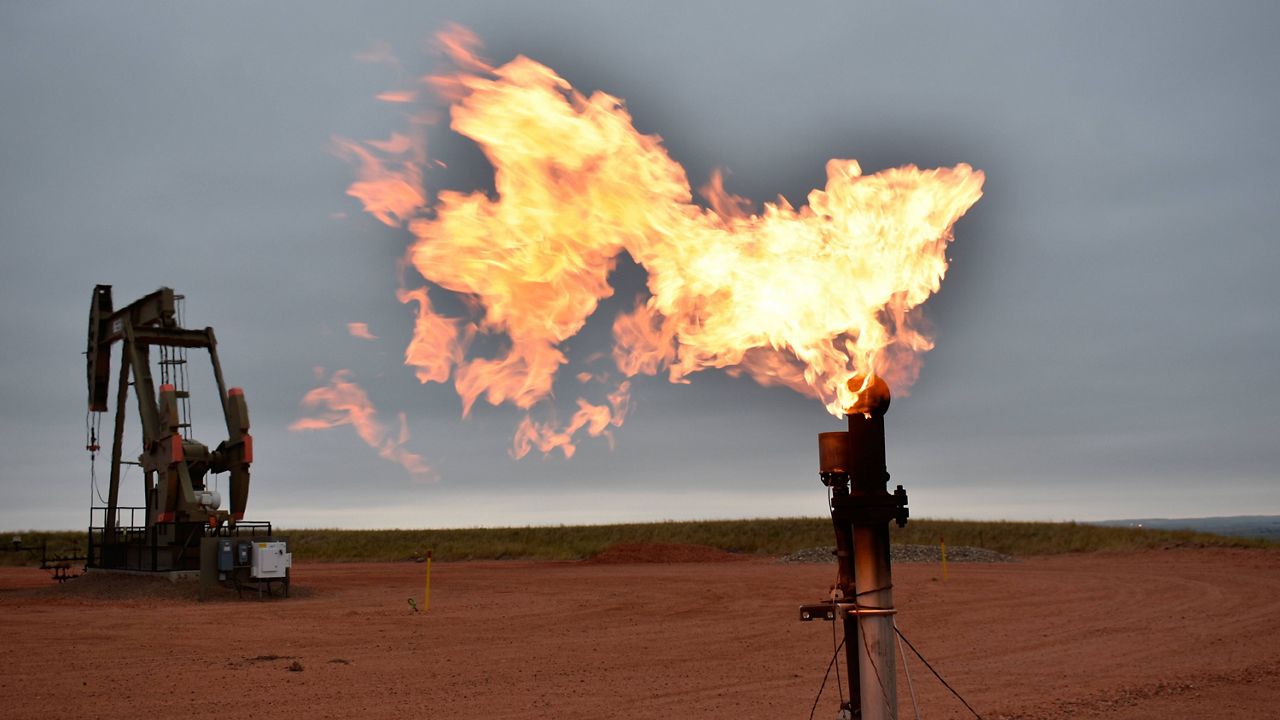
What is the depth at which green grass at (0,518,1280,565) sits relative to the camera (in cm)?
5772

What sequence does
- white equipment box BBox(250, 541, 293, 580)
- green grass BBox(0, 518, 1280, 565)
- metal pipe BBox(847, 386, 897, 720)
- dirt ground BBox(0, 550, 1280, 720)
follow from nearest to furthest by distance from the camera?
metal pipe BBox(847, 386, 897, 720), dirt ground BBox(0, 550, 1280, 720), white equipment box BBox(250, 541, 293, 580), green grass BBox(0, 518, 1280, 565)

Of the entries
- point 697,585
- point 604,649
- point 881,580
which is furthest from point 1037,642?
point 697,585

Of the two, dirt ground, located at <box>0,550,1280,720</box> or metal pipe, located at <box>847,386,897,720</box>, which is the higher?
metal pipe, located at <box>847,386,897,720</box>

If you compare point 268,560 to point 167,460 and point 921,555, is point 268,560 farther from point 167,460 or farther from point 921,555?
point 921,555

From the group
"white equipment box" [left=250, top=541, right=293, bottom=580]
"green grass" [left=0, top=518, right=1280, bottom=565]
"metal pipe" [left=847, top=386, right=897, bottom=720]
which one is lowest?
"green grass" [left=0, top=518, right=1280, bottom=565]

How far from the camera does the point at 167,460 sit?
33.8m

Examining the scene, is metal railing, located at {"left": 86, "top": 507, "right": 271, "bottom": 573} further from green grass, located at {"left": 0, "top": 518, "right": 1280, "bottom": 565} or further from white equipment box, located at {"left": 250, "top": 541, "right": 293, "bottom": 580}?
green grass, located at {"left": 0, "top": 518, "right": 1280, "bottom": 565}

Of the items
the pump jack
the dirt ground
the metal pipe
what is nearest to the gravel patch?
the dirt ground

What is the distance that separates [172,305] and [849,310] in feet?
95.5

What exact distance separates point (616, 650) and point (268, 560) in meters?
14.7

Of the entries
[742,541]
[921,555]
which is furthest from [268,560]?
[742,541]

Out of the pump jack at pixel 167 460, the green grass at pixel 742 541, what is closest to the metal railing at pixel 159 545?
the pump jack at pixel 167 460

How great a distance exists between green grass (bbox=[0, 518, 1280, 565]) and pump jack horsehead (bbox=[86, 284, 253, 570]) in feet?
83.0

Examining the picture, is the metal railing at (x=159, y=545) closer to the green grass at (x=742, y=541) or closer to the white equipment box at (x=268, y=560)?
the white equipment box at (x=268, y=560)
